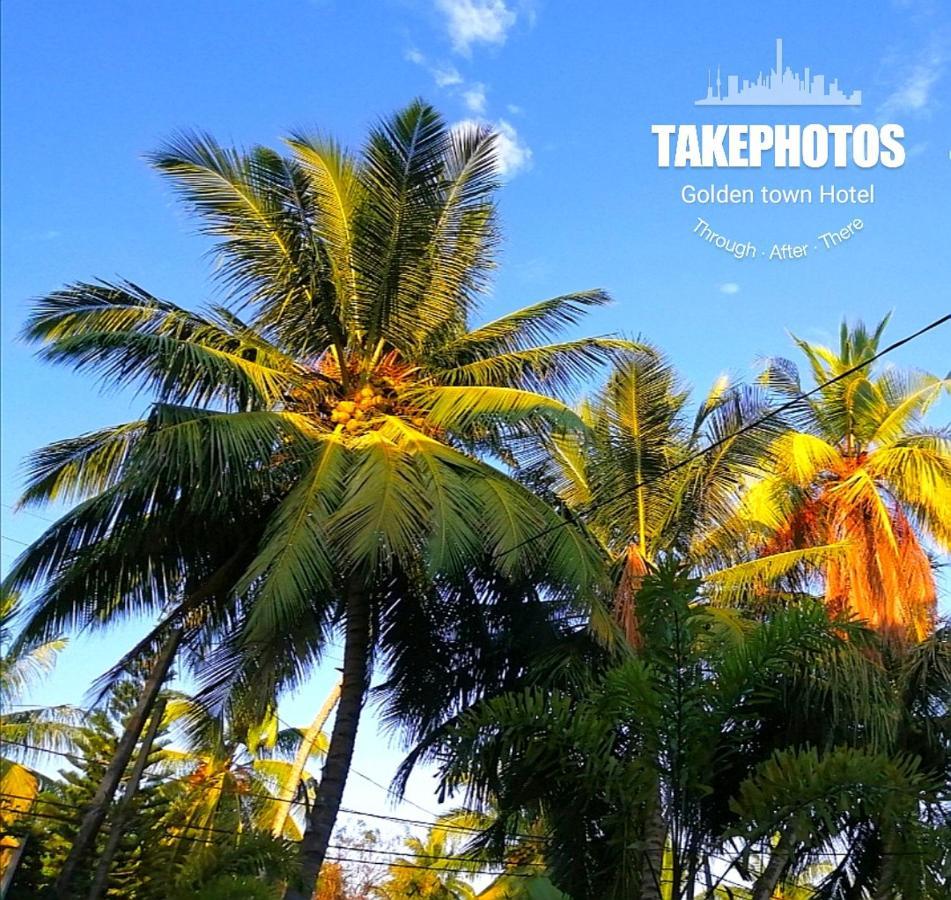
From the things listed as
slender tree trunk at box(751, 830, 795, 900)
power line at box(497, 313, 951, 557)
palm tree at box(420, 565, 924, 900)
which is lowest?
slender tree trunk at box(751, 830, 795, 900)

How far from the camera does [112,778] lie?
1137cm

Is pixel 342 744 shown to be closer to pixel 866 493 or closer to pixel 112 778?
pixel 112 778

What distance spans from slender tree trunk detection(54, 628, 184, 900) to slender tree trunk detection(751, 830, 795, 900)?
20.7 ft

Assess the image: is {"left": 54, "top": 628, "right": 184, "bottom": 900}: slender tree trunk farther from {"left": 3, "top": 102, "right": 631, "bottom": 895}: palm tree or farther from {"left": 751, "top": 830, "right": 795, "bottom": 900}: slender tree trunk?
{"left": 751, "top": 830, "right": 795, "bottom": 900}: slender tree trunk

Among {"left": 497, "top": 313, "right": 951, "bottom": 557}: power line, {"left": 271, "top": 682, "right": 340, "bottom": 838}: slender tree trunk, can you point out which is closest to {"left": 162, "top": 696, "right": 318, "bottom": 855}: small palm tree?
{"left": 271, "top": 682, "right": 340, "bottom": 838}: slender tree trunk

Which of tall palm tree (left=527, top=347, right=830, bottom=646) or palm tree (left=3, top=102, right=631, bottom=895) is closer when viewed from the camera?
palm tree (left=3, top=102, right=631, bottom=895)

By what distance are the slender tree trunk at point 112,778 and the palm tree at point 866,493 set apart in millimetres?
8075

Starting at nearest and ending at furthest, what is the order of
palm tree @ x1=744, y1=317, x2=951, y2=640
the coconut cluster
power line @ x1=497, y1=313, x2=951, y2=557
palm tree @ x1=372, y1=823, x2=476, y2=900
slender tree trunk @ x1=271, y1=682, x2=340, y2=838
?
power line @ x1=497, y1=313, x2=951, y2=557 → the coconut cluster → palm tree @ x1=744, y1=317, x2=951, y2=640 → slender tree trunk @ x1=271, y1=682, x2=340, y2=838 → palm tree @ x1=372, y1=823, x2=476, y2=900

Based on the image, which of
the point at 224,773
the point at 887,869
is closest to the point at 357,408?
the point at 887,869

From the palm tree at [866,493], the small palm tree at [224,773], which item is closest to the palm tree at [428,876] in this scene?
the small palm tree at [224,773]

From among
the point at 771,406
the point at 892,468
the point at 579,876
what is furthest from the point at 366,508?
the point at 892,468

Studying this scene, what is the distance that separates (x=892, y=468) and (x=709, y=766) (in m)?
9.39

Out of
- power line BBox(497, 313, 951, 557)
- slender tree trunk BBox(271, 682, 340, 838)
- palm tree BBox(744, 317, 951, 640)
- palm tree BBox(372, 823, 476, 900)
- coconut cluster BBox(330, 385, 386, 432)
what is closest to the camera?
power line BBox(497, 313, 951, 557)

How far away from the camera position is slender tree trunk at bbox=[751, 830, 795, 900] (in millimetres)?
8656
